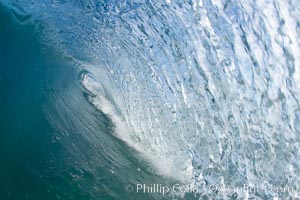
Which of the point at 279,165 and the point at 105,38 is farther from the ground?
the point at 105,38

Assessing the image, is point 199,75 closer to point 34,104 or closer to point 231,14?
point 231,14

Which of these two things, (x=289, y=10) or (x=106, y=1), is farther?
(x=106, y=1)

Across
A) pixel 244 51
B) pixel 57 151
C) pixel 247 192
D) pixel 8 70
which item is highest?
pixel 244 51

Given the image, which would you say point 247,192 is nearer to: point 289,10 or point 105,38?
point 289,10

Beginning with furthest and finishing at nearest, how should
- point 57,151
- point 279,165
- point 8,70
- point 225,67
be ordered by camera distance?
1. point 225,67
2. point 8,70
3. point 279,165
4. point 57,151

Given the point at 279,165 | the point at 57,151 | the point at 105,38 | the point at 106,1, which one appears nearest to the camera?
the point at 57,151

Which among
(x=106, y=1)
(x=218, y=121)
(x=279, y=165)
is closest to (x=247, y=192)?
(x=279, y=165)
